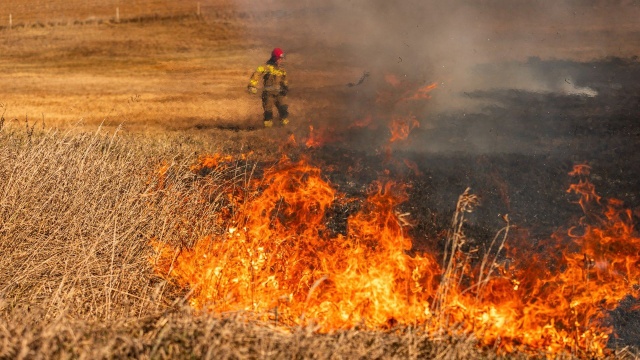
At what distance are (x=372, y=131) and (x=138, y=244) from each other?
34.2 ft

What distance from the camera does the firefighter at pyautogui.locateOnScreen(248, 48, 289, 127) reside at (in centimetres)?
1661

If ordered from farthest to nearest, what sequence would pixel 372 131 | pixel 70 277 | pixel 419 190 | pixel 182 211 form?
pixel 372 131, pixel 419 190, pixel 182 211, pixel 70 277

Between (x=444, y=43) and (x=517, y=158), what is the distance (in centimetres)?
1118

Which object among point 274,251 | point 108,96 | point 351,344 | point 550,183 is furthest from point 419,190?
point 108,96

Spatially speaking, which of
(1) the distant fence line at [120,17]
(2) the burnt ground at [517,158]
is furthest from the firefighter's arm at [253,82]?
(1) the distant fence line at [120,17]

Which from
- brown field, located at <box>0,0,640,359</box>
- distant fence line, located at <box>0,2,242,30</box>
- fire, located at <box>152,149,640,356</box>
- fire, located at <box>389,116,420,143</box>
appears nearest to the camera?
brown field, located at <box>0,0,640,359</box>

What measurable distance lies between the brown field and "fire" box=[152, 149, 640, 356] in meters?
0.44

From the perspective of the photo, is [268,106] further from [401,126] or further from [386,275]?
[386,275]

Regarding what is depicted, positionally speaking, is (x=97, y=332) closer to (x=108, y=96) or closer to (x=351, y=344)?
(x=351, y=344)

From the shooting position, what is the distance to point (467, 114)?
19.0 m

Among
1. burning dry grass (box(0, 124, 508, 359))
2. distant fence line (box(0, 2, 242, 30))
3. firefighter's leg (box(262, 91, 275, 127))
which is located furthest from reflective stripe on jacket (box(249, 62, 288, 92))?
distant fence line (box(0, 2, 242, 30))

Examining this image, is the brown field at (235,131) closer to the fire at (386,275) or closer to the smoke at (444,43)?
the smoke at (444,43)

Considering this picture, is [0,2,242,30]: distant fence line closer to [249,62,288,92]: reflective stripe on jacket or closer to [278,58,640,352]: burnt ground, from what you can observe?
[249,62,288,92]: reflective stripe on jacket

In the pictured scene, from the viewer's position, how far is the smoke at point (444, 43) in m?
21.5
